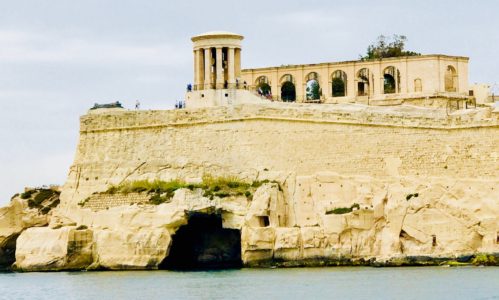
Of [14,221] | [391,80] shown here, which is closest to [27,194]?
[14,221]

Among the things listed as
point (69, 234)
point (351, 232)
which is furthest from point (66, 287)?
point (351, 232)

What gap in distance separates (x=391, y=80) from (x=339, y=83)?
2.09 metres

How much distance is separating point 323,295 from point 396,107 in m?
14.1

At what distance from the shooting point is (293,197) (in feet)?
165

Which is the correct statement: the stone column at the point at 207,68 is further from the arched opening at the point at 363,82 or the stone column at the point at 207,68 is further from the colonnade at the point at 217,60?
the arched opening at the point at 363,82

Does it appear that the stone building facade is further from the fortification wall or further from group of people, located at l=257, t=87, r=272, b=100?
the fortification wall

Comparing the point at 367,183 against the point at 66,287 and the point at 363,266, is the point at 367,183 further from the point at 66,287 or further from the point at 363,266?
the point at 66,287

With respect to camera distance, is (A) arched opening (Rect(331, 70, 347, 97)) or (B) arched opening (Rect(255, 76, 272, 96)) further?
(B) arched opening (Rect(255, 76, 272, 96))

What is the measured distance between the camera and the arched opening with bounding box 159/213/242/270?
5109cm

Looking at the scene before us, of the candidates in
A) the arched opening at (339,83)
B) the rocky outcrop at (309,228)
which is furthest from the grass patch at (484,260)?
the arched opening at (339,83)

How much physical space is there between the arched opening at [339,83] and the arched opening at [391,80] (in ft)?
5.02

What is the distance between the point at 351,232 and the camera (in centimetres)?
4838

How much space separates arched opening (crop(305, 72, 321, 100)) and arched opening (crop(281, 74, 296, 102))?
650 millimetres

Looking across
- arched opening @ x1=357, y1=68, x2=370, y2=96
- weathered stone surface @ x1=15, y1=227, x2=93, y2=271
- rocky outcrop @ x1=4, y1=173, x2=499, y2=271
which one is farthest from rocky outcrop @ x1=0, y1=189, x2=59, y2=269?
arched opening @ x1=357, y1=68, x2=370, y2=96
